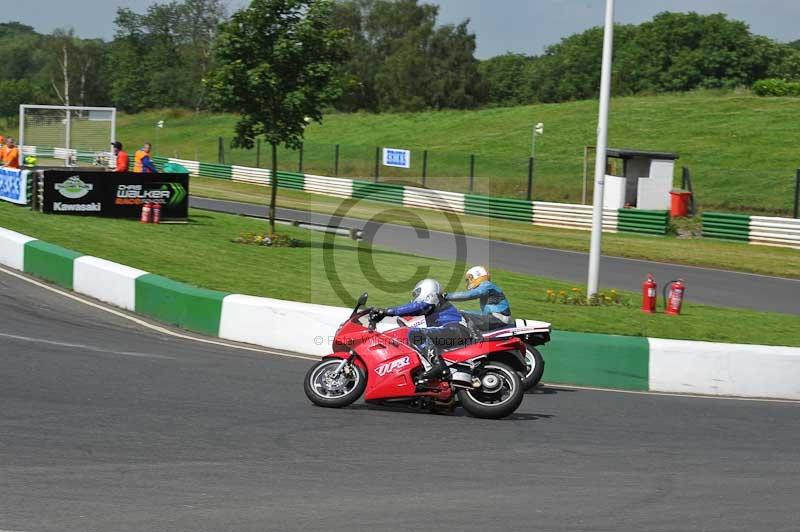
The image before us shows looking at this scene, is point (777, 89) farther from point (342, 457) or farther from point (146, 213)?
point (342, 457)

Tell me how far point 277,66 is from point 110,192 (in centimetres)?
619

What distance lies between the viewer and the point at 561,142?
202ft

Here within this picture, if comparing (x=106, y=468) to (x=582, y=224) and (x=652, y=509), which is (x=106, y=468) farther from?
(x=582, y=224)

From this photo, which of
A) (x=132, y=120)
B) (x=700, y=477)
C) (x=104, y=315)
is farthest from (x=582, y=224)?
(x=132, y=120)

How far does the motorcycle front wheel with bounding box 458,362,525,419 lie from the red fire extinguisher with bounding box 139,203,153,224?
1844 cm

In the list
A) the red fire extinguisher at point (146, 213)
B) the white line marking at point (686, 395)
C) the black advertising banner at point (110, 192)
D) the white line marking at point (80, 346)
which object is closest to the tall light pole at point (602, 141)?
the white line marking at point (686, 395)

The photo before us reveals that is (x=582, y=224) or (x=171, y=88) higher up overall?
(x=171, y=88)

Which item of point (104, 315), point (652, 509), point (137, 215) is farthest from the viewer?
point (137, 215)

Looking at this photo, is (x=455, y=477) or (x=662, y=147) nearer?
(x=455, y=477)

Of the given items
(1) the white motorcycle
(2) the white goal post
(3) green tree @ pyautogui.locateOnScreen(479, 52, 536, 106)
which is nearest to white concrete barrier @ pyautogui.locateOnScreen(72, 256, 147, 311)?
(1) the white motorcycle

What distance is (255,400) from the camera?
1033cm

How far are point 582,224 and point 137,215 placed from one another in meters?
17.2

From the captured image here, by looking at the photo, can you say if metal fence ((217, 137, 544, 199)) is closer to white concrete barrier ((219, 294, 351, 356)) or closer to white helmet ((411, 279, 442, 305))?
white concrete barrier ((219, 294, 351, 356))

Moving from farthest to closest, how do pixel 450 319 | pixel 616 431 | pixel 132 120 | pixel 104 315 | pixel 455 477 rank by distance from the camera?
pixel 132 120, pixel 104 315, pixel 450 319, pixel 616 431, pixel 455 477
